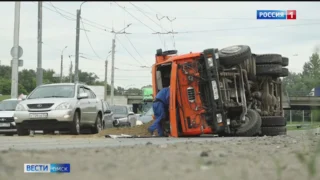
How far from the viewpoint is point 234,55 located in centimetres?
1291

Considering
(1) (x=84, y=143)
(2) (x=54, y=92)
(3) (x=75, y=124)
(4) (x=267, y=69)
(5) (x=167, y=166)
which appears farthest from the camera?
(2) (x=54, y=92)

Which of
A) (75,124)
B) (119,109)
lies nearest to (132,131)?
(75,124)

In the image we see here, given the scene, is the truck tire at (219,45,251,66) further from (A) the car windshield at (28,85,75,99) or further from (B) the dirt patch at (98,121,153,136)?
(A) the car windshield at (28,85,75,99)

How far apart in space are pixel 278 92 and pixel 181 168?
10.2 m

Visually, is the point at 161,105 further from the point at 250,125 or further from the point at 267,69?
the point at 267,69

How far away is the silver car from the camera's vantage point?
581 inches

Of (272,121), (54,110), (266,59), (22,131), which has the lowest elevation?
(22,131)

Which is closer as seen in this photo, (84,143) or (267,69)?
(84,143)

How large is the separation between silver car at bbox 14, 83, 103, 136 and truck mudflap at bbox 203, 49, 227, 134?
4.38 metres

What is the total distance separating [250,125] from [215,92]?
3.86ft

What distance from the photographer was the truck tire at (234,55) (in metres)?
12.9

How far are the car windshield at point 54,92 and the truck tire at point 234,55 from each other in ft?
16.3

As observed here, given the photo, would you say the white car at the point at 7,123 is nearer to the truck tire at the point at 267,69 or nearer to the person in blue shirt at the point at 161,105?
the person in blue shirt at the point at 161,105

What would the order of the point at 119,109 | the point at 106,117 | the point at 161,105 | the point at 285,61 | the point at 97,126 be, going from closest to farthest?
the point at 161,105 → the point at 285,61 → the point at 97,126 → the point at 106,117 → the point at 119,109
